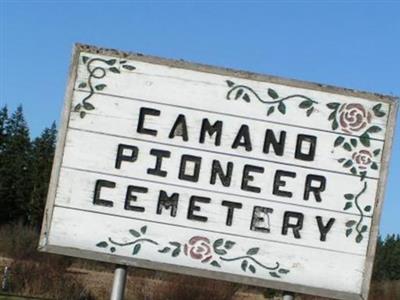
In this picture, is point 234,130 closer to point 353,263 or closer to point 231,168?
point 231,168

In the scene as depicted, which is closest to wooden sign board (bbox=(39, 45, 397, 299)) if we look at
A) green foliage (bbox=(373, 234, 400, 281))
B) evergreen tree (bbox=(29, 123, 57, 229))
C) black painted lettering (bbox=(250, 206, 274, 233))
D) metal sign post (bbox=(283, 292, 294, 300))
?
black painted lettering (bbox=(250, 206, 274, 233))

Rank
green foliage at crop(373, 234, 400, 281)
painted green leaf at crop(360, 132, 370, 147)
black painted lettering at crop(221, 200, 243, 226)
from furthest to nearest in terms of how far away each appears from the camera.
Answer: green foliage at crop(373, 234, 400, 281), painted green leaf at crop(360, 132, 370, 147), black painted lettering at crop(221, 200, 243, 226)

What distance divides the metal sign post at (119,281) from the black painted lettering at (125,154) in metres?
0.72

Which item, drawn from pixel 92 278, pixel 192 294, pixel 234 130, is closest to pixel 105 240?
pixel 234 130

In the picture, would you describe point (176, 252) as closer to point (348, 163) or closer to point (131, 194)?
point (131, 194)

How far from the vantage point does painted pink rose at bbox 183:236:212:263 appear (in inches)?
227

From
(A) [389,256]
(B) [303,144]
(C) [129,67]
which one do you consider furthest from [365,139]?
(A) [389,256]

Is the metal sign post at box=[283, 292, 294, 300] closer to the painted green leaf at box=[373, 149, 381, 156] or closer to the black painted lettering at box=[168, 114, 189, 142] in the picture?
the painted green leaf at box=[373, 149, 381, 156]

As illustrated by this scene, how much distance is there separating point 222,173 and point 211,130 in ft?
1.00

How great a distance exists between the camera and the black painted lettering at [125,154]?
228 inches

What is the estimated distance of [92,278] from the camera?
74.7ft

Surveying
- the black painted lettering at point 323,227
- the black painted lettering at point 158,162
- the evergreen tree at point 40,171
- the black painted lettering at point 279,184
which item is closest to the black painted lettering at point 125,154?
the black painted lettering at point 158,162

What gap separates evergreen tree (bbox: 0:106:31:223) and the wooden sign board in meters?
72.4

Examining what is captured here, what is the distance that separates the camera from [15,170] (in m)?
82.3
